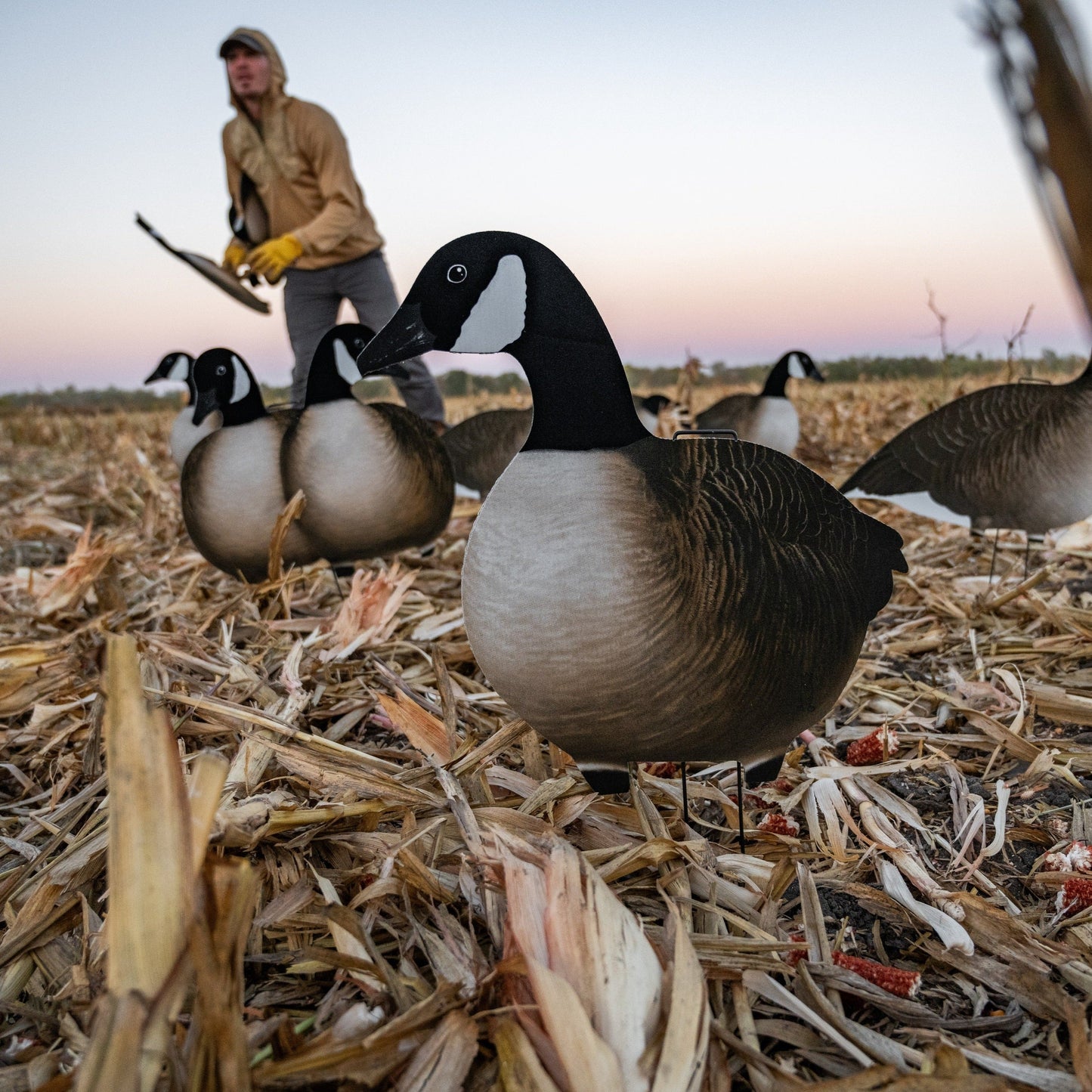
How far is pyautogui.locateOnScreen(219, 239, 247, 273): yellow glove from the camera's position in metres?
5.40

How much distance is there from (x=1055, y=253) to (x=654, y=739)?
1.39m

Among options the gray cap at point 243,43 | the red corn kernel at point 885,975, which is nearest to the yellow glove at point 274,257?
the gray cap at point 243,43

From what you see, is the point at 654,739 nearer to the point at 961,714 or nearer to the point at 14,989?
the point at 14,989

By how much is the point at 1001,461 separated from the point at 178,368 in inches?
229

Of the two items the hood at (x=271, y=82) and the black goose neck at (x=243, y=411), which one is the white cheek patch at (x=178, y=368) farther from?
the black goose neck at (x=243, y=411)

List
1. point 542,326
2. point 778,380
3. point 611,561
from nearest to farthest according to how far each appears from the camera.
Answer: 1. point 611,561
2. point 542,326
3. point 778,380

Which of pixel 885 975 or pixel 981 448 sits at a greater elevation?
pixel 981 448

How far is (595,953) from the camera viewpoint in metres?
1.44

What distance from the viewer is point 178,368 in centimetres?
679

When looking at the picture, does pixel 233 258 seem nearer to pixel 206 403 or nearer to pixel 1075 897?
pixel 206 403

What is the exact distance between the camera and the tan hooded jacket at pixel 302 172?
5.29 meters

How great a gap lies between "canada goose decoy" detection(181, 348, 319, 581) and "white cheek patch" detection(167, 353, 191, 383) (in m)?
3.10

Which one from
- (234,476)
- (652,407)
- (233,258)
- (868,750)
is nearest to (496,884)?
→ (868,750)

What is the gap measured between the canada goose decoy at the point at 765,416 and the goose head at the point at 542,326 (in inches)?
210
